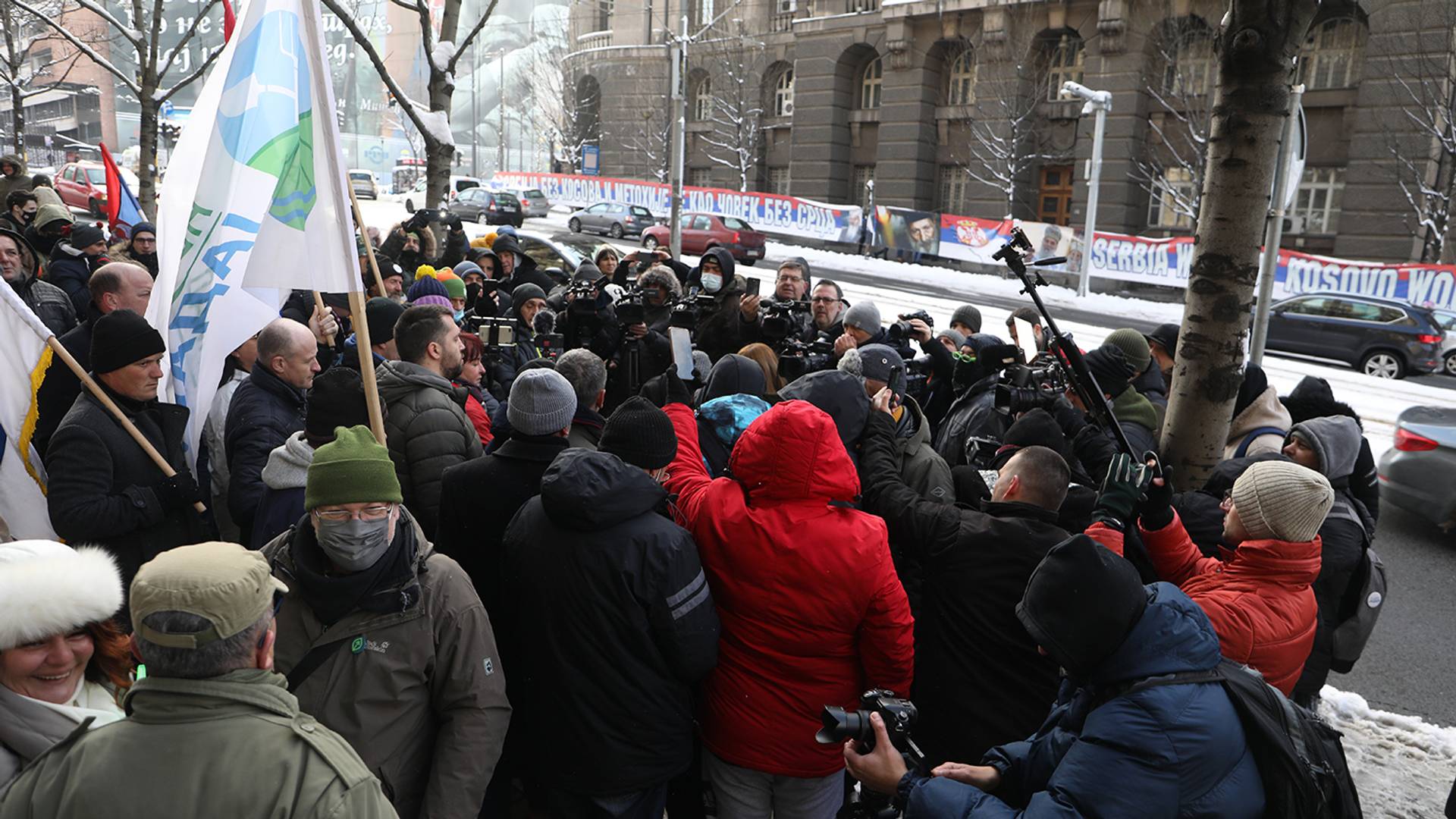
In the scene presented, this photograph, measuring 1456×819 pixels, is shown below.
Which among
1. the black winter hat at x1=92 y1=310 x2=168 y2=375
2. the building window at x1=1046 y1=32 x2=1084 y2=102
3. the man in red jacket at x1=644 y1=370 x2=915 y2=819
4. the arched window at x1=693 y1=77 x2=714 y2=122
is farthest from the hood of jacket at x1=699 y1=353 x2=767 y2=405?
the arched window at x1=693 y1=77 x2=714 y2=122

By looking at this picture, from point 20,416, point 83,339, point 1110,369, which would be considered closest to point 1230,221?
point 1110,369

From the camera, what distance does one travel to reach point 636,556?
9.19ft

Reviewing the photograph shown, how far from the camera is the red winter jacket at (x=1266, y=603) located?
2986 millimetres

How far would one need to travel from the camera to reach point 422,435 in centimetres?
391

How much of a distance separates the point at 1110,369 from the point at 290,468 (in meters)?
3.98

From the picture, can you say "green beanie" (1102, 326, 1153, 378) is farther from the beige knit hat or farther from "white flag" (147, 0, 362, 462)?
"white flag" (147, 0, 362, 462)

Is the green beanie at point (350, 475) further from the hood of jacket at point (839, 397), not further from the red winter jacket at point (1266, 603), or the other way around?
the red winter jacket at point (1266, 603)

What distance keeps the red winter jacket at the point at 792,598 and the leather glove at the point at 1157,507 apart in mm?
1064

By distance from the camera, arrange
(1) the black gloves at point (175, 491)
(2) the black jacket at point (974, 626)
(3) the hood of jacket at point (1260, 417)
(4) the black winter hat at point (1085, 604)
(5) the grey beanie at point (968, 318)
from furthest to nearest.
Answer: (5) the grey beanie at point (968, 318) → (3) the hood of jacket at point (1260, 417) → (1) the black gloves at point (175, 491) → (2) the black jacket at point (974, 626) → (4) the black winter hat at point (1085, 604)

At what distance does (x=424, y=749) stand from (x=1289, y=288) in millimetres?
25350

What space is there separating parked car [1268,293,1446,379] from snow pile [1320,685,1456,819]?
14493 millimetres

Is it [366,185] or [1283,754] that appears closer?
[1283,754]

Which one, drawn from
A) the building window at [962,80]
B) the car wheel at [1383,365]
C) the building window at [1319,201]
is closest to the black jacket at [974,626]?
the car wheel at [1383,365]

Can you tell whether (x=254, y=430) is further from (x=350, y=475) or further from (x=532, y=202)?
(x=532, y=202)
